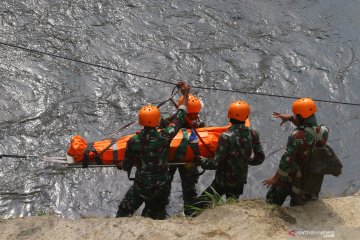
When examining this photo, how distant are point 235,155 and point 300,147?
81 cm

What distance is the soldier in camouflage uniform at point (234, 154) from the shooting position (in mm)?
5934

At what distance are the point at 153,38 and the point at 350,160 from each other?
542cm

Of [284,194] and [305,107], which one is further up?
[305,107]

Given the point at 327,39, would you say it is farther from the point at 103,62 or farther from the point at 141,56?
the point at 103,62

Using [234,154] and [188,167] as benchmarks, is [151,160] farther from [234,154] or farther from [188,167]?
[234,154]

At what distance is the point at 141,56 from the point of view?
11.4 metres

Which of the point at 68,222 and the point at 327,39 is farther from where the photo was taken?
the point at 327,39

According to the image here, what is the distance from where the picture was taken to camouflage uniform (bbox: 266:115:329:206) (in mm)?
5676

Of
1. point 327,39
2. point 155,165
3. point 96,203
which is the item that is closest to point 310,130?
point 155,165

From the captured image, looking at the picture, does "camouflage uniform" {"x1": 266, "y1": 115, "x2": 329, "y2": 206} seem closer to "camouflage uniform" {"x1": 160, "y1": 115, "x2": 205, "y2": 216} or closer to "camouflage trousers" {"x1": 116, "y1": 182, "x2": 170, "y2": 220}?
"camouflage uniform" {"x1": 160, "y1": 115, "x2": 205, "y2": 216}

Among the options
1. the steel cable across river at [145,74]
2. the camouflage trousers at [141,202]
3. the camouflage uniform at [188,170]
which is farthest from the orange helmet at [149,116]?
the steel cable across river at [145,74]

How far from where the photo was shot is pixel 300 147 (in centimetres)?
572

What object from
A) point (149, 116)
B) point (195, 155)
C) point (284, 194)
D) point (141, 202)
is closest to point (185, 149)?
point (195, 155)

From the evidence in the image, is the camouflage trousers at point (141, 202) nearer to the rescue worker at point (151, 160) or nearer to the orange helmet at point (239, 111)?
the rescue worker at point (151, 160)
